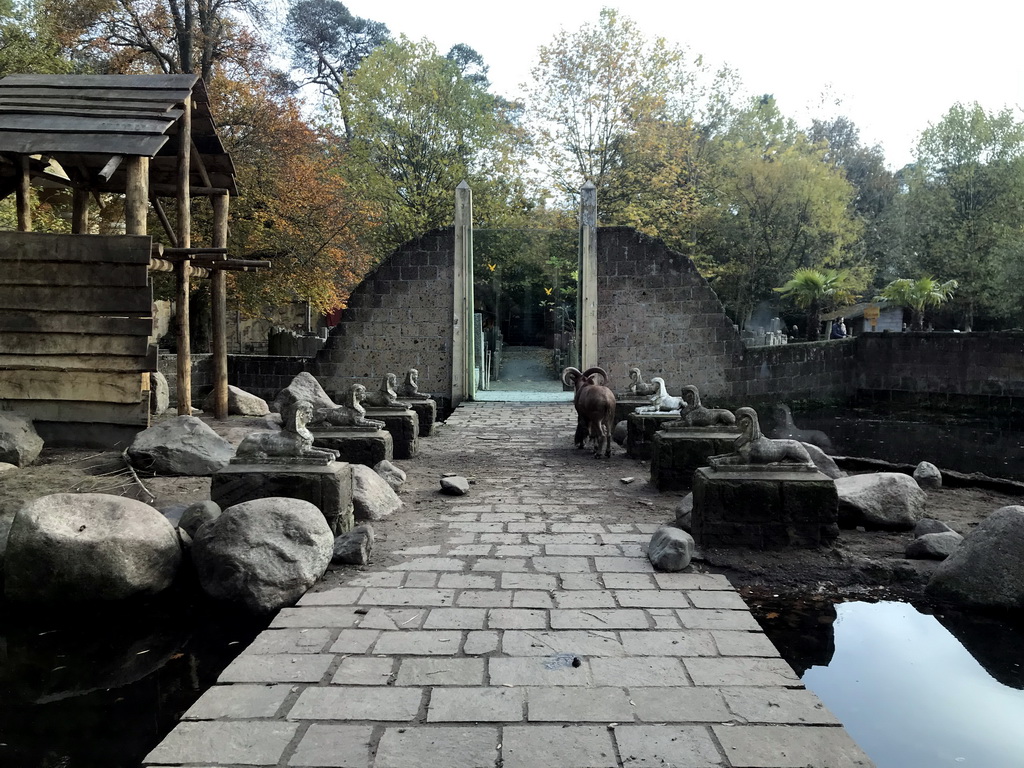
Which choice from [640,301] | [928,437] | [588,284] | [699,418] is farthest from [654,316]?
[699,418]

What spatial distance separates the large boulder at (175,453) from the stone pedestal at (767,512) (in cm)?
475

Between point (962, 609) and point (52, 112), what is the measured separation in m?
10.6

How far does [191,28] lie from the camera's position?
19859 millimetres

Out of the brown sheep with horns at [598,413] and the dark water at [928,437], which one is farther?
the dark water at [928,437]

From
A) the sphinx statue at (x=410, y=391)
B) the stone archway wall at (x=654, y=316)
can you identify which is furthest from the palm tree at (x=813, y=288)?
the sphinx statue at (x=410, y=391)

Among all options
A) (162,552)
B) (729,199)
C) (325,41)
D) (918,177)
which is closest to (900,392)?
(729,199)

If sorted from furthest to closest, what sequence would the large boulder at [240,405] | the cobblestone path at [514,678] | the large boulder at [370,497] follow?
the large boulder at [240,405] < the large boulder at [370,497] < the cobblestone path at [514,678]

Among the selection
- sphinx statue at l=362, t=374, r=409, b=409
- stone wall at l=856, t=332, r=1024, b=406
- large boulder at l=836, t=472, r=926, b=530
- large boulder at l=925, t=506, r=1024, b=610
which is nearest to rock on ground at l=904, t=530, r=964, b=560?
large boulder at l=925, t=506, r=1024, b=610

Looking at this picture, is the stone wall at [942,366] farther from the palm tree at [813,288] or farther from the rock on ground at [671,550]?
the rock on ground at [671,550]

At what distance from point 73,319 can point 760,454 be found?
7589 millimetres

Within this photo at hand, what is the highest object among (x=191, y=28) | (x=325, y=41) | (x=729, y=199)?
(x=325, y=41)

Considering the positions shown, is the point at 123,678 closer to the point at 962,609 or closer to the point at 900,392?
the point at 962,609

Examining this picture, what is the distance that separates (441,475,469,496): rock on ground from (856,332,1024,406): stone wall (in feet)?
54.7

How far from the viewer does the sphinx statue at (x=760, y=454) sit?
569cm
